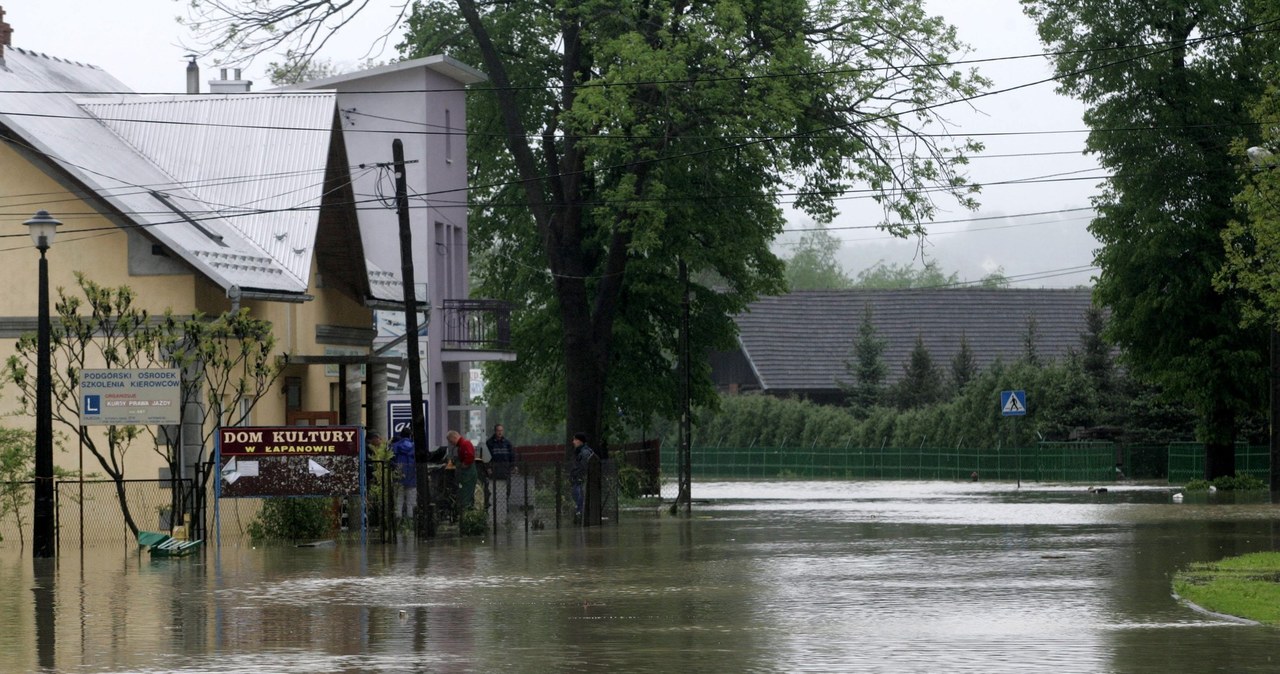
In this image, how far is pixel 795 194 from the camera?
4281cm

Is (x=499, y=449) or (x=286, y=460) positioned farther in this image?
(x=499, y=449)

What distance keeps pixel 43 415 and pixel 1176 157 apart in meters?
30.8

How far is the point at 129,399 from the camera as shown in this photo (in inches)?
1048

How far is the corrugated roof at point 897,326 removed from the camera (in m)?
87.6

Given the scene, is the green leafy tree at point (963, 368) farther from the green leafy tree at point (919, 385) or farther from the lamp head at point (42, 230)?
the lamp head at point (42, 230)

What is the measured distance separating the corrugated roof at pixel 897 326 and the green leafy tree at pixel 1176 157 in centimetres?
3826

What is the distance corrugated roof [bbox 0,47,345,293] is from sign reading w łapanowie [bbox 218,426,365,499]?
11.1 feet

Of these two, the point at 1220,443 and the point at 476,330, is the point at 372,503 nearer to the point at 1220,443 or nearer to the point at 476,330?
the point at 476,330

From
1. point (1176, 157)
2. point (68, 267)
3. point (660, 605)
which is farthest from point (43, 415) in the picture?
point (1176, 157)

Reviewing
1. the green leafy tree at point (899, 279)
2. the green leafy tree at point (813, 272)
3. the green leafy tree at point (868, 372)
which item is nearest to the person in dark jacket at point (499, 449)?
the green leafy tree at point (868, 372)

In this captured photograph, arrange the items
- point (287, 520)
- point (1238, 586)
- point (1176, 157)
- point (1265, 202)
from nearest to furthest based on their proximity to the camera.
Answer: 1. point (1238, 586)
2. point (1265, 202)
3. point (287, 520)
4. point (1176, 157)

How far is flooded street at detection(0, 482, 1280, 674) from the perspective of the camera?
43.5 ft

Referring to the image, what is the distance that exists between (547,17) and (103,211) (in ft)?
42.5

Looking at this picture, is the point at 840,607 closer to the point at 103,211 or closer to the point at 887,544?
the point at 887,544
